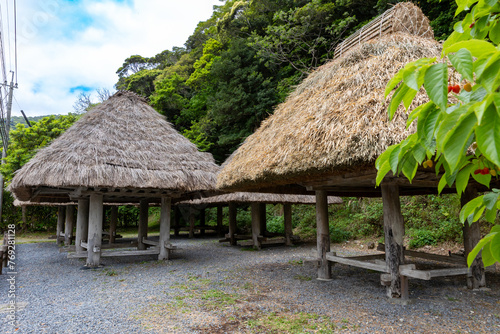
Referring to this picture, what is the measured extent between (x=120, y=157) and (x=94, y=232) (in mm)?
1817

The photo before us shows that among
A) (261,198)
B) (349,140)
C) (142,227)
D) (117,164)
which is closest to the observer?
(349,140)

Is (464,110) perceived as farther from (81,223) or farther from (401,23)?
(81,223)

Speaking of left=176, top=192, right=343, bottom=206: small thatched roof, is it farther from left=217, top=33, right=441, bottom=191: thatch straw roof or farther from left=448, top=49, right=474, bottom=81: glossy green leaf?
left=448, top=49, right=474, bottom=81: glossy green leaf

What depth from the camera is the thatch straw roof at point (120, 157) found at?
6137mm

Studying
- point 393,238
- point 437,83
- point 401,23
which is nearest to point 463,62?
Result: point 437,83

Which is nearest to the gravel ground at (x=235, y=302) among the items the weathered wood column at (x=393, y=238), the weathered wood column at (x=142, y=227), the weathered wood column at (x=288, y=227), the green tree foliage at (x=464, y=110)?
the weathered wood column at (x=393, y=238)

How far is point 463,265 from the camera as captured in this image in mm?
5086

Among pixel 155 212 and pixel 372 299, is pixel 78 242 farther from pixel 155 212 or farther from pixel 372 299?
pixel 155 212

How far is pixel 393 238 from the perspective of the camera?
169 inches

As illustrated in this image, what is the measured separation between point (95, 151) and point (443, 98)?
22.9 feet

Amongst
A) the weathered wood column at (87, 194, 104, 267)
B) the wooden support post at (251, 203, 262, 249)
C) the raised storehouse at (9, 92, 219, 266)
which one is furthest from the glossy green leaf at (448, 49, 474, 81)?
the wooden support post at (251, 203, 262, 249)

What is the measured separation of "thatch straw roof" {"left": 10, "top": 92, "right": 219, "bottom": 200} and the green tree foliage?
19.9 ft

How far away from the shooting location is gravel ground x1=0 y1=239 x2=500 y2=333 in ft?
11.0

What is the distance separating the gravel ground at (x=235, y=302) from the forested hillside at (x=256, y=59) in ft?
21.7
